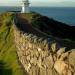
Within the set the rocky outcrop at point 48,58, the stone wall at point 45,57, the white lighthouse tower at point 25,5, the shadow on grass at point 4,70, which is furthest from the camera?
the white lighthouse tower at point 25,5

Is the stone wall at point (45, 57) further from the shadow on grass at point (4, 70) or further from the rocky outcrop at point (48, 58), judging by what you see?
the shadow on grass at point (4, 70)

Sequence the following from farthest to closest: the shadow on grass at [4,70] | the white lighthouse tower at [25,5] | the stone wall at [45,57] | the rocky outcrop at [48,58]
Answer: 1. the white lighthouse tower at [25,5]
2. the shadow on grass at [4,70]
3. the stone wall at [45,57]
4. the rocky outcrop at [48,58]

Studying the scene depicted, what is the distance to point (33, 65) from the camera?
13438 millimetres

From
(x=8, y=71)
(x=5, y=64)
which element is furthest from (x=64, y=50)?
(x=5, y=64)

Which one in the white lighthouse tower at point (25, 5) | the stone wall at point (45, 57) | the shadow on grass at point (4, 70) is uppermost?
the stone wall at point (45, 57)

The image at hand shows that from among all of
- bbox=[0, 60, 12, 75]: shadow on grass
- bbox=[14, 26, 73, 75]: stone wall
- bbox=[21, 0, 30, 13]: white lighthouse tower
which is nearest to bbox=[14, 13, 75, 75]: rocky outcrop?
bbox=[14, 26, 73, 75]: stone wall

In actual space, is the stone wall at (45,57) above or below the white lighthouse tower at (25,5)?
above

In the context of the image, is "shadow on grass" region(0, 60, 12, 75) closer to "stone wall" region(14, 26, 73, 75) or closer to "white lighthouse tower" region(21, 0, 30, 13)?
"stone wall" region(14, 26, 73, 75)

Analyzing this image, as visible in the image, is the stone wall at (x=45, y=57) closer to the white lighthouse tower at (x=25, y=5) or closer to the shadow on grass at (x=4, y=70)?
the shadow on grass at (x=4, y=70)

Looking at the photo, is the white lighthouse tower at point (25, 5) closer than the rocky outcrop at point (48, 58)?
No

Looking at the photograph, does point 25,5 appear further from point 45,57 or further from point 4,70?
point 45,57

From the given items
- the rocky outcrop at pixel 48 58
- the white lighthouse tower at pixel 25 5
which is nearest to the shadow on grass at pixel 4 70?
the rocky outcrop at pixel 48 58

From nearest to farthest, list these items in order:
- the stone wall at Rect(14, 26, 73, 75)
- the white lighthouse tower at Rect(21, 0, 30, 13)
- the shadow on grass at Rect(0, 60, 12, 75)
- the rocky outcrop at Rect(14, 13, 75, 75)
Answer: the rocky outcrop at Rect(14, 13, 75, 75), the stone wall at Rect(14, 26, 73, 75), the shadow on grass at Rect(0, 60, 12, 75), the white lighthouse tower at Rect(21, 0, 30, 13)

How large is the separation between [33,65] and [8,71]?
15.0ft
